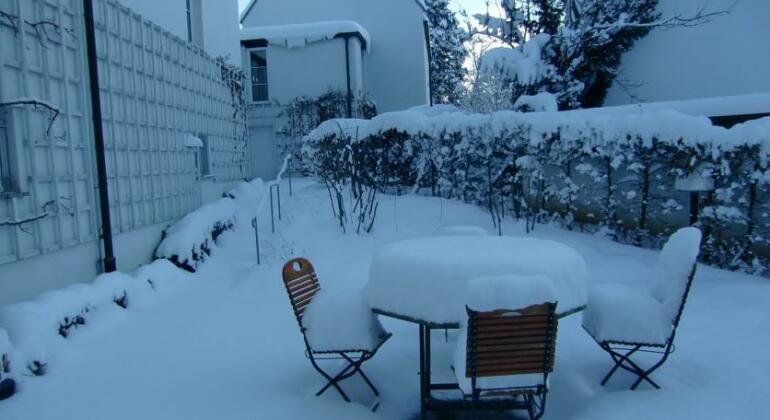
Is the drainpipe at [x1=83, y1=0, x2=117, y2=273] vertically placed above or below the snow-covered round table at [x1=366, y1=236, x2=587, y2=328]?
above

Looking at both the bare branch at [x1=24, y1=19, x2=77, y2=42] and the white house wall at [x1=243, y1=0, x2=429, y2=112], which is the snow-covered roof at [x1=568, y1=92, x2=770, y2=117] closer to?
the bare branch at [x1=24, y1=19, x2=77, y2=42]

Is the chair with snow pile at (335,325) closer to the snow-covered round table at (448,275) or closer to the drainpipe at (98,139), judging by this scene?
the snow-covered round table at (448,275)

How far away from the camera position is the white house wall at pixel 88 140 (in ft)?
14.8

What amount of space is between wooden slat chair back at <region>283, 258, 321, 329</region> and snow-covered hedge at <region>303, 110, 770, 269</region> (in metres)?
4.30

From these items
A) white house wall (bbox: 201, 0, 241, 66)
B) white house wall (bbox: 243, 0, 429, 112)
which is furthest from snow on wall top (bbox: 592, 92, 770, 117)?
white house wall (bbox: 243, 0, 429, 112)

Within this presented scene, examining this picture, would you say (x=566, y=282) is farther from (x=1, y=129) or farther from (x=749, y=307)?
(x=1, y=129)

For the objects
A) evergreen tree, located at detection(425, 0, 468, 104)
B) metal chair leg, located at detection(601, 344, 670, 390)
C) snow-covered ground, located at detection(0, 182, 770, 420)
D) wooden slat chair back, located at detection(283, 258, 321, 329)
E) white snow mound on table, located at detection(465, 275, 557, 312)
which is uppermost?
evergreen tree, located at detection(425, 0, 468, 104)

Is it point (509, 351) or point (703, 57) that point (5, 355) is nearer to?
point (509, 351)

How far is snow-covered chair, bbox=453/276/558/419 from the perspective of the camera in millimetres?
2520

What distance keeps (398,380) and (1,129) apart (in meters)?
A: 3.79

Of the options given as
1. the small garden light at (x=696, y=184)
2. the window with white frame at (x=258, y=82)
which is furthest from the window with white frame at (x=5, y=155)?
the window with white frame at (x=258, y=82)

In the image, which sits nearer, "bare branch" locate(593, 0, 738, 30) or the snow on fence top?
the snow on fence top

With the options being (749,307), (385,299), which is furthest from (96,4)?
(749,307)

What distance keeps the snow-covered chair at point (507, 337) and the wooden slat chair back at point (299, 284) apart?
1.19 meters
